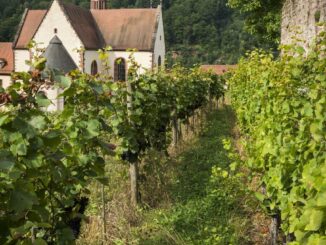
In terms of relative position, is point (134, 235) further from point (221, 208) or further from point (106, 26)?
point (106, 26)

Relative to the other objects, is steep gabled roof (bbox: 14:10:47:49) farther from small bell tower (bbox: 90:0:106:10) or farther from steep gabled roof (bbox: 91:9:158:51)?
small bell tower (bbox: 90:0:106:10)

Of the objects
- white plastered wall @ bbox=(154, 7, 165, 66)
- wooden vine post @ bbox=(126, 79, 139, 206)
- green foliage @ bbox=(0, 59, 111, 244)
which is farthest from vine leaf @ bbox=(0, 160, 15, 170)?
white plastered wall @ bbox=(154, 7, 165, 66)

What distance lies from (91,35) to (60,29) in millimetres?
2805

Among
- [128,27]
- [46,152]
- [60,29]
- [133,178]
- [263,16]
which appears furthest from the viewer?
[128,27]

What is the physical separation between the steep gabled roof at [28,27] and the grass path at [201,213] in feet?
94.3

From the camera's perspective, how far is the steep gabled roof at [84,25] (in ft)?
107

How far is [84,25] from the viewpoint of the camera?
34062 millimetres

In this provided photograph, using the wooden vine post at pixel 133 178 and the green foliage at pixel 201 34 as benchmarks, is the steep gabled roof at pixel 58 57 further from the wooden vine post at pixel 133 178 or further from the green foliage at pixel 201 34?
the green foliage at pixel 201 34

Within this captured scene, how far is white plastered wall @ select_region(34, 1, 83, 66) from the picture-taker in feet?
105

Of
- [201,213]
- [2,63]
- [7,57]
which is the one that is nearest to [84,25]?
[7,57]

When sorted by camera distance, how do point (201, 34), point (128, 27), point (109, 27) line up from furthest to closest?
point (201, 34)
point (109, 27)
point (128, 27)

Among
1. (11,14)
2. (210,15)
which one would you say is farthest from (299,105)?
(210,15)

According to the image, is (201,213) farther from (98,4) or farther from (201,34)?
(201,34)

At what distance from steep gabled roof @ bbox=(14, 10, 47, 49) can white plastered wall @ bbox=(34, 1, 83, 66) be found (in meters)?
1.74
